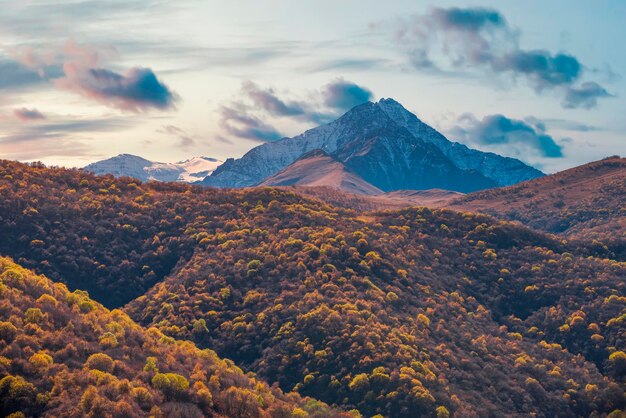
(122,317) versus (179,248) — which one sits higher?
(179,248)

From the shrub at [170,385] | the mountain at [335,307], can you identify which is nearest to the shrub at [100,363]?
the mountain at [335,307]

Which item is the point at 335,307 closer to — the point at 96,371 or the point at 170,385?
the point at 170,385

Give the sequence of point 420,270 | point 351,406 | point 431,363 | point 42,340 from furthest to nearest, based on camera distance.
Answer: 1. point 420,270
2. point 431,363
3. point 351,406
4. point 42,340

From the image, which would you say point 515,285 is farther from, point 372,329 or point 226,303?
point 226,303

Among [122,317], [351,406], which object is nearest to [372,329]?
[351,406]

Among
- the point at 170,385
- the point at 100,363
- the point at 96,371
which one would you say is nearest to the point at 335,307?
the point at 170,385
